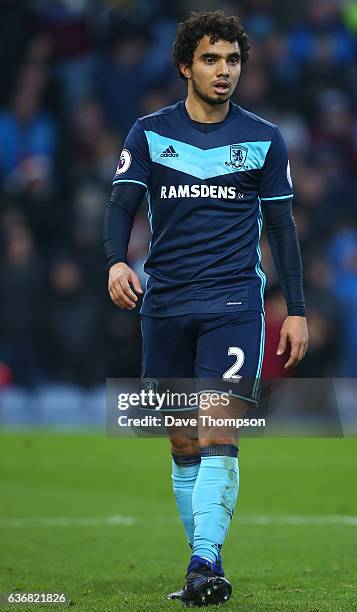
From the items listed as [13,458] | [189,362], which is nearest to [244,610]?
[189,362]

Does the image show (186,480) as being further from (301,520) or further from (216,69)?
(301,520)

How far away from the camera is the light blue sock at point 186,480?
5879mm

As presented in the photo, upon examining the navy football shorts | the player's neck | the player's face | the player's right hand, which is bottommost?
the navy football shorts

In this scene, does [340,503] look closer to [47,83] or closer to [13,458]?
[13,458]

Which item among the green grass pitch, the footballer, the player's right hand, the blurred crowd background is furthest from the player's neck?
the blurred crowd background

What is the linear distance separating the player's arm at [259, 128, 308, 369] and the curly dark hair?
43 centimetres

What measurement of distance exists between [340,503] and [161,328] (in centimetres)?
391

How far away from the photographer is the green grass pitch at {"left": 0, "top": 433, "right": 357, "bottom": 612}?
588cm

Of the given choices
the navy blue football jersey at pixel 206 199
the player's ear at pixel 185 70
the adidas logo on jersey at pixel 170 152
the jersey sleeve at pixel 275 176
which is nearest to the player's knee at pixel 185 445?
the navy blue football jersey at pixel 206 199

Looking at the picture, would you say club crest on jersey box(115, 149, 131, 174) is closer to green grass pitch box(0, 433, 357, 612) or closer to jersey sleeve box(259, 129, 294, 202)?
jersey sleeve box(259, 129, 294, 202)

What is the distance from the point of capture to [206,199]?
5.73 meters

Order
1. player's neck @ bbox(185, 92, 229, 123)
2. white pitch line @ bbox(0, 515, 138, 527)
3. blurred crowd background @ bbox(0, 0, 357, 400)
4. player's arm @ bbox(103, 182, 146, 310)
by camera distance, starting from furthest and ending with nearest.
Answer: blurred crowd background @ bbox(0, 0, 357, 400), white pitch line @ bbox(0, 515, 138, 527), player's neck @ bbox(185, 92, 229, 123), player's arm @ bbox(103, 182, 146, 310)

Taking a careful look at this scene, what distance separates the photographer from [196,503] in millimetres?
5504

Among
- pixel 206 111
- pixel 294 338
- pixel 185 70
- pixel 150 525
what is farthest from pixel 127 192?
pixel 150 525
